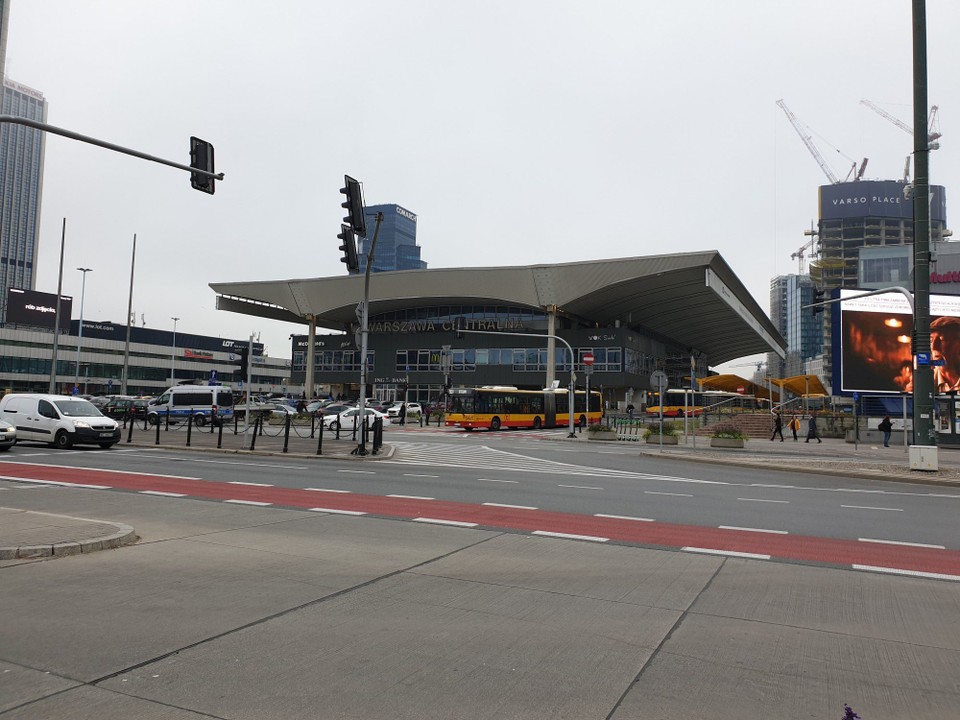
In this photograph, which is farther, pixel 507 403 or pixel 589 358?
pixel 507 403

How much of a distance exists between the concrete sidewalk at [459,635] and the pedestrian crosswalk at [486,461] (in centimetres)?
1105

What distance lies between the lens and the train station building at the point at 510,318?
69.8m

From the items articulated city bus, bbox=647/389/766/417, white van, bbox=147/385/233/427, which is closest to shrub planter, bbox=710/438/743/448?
articulated city bus, bbox=647/389/766/417

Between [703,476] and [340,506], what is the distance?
11691 mm

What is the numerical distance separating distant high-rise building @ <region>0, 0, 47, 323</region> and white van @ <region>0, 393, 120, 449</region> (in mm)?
32109

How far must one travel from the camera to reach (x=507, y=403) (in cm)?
4597

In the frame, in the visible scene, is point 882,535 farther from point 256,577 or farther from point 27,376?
point 27,376

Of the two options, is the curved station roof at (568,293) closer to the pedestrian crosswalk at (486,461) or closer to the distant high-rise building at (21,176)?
the distant high-rise building at (21,176)

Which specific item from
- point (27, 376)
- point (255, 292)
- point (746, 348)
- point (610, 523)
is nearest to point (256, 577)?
point (610, 523)

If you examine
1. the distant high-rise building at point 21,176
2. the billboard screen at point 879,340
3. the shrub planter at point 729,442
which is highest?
the distant high-rise building at point 21,176

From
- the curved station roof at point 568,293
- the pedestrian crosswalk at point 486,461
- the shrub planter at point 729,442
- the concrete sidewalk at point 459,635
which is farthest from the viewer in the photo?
the curved station roof at point 568,293

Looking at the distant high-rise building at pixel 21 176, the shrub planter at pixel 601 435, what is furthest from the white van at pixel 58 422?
the distant high-rise building at pixel 21 176

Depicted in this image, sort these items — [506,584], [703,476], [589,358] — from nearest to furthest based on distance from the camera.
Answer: [506,584]
[703,476]
[589,358]

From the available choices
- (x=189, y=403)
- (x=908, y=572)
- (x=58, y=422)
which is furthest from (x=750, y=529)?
(x=189, y=403)
